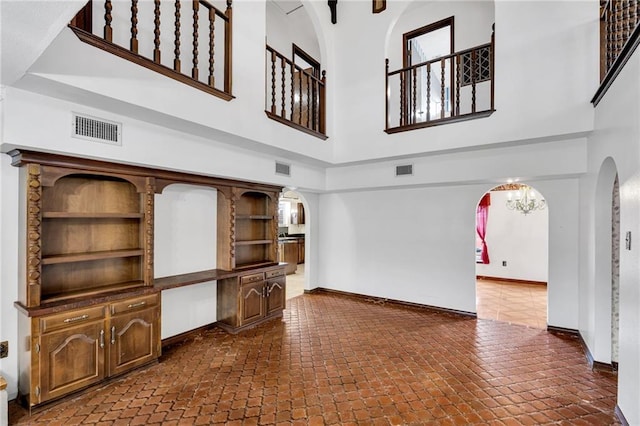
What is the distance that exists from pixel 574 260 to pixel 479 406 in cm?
301

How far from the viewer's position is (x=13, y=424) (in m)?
2.45

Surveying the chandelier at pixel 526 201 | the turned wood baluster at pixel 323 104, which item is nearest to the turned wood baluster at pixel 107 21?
the turned wood baluster at pixel 323 104

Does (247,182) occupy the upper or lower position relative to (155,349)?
upper

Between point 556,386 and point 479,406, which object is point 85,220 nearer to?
point 479,406

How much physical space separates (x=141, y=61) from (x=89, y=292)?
2.27 meters

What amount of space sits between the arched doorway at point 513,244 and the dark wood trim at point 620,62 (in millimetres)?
4251

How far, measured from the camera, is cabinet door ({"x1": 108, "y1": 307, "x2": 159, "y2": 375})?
3059 millimetres

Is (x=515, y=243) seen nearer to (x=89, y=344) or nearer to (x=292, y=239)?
(x=292, y=239)

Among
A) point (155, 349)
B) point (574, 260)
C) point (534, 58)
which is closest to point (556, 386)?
point (574, 260)

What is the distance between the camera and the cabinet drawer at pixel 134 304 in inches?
121

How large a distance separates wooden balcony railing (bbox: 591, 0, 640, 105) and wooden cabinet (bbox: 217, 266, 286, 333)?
4514 mm

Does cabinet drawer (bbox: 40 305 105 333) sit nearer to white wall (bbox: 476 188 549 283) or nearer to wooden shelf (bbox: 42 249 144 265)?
wooden shelf (bbox: 42 249 144 265)

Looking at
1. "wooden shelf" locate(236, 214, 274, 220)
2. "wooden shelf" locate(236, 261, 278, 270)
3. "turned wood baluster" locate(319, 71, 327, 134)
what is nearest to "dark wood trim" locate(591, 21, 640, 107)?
"turned wood baluster" locate(319, 71, 327, 134)

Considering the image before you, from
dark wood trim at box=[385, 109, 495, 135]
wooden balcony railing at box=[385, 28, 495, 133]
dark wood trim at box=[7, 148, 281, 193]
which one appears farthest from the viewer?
wooden balcony railing at box=[385, 28, 495, 133]
